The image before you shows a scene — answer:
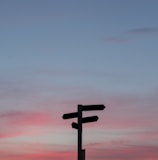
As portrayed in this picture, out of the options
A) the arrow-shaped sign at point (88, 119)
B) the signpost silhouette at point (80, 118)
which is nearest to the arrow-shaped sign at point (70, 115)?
the signpost silhouette at point (80, 118)

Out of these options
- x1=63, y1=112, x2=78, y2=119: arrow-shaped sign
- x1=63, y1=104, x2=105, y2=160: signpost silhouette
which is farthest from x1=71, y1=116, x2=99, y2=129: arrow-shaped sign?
x1=63, y1=112, x2=78, y2=119: arrow-shaped sign

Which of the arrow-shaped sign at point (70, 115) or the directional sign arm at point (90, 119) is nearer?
the directional sign arm at point (90, 119)

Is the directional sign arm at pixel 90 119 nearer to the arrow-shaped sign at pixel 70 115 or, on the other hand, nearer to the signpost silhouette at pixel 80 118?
the signpost silhouette at pixel 80 118

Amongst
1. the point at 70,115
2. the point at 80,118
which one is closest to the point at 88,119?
the point at 80,118

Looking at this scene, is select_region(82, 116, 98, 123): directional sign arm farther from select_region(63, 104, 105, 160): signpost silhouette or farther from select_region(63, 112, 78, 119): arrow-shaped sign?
select_region(63, 112, 78, 119): arrow-shaped sign

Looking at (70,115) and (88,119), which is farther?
(70,115)

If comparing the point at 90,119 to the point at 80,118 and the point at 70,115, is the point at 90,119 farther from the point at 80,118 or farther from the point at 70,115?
the point at 70,115

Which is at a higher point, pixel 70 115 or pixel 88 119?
pixel 70 115

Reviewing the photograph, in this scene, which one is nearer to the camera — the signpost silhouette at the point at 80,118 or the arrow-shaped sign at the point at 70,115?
the signpost silhouette at the point at 80,118

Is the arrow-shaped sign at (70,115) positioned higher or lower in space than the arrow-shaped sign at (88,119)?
higher

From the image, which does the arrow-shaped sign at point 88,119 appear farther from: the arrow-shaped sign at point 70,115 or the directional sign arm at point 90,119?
the arrow-shaped sign at point 70,115

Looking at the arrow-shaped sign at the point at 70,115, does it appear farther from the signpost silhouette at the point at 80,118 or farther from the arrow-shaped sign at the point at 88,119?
the arrow-shaped sign at the point at 88,119

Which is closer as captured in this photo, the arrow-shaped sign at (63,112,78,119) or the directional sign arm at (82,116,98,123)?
the directional sign arm at (82,116,98,123)

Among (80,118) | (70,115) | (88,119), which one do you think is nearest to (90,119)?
(88,119)
